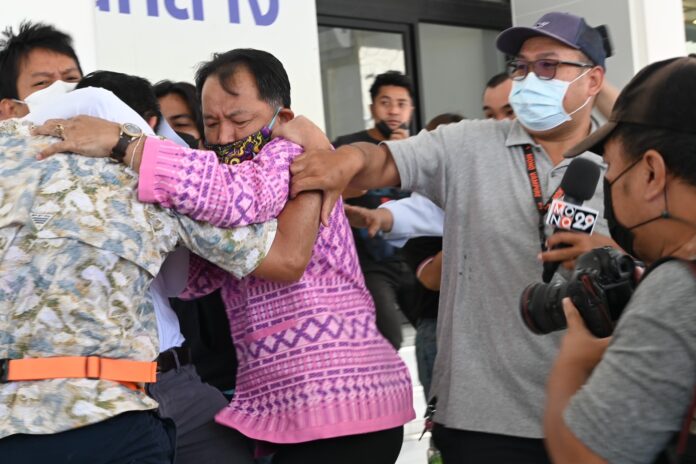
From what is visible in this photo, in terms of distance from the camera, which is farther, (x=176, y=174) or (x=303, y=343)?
(x=303, y=343)

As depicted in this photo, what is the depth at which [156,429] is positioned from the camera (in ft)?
6.59

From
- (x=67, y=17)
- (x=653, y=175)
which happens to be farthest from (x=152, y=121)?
(x=67, y=17)

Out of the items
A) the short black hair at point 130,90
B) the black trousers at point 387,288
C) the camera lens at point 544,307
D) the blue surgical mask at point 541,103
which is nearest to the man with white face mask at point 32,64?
the short black hair at point 130,90

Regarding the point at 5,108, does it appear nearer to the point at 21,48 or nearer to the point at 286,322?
the point at 21,48

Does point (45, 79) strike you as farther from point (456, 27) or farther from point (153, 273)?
point (456, 27)

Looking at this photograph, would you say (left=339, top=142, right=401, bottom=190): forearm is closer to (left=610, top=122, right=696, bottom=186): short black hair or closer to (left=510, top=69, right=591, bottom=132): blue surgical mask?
(left=510, top=69, right=591, bottom=132): blue surgical mask

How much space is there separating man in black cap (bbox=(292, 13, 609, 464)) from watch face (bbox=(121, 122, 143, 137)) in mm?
402

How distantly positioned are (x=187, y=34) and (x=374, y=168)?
3.01 meters

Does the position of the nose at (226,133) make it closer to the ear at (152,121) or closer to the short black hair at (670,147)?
the ear at (152,121)

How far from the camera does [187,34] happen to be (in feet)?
17.1

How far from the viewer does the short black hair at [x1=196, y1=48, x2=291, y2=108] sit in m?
2.45

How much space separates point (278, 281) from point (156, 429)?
43 cm

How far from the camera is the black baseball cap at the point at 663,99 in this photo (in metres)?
1.54

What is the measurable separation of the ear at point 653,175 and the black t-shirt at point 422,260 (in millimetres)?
2152
